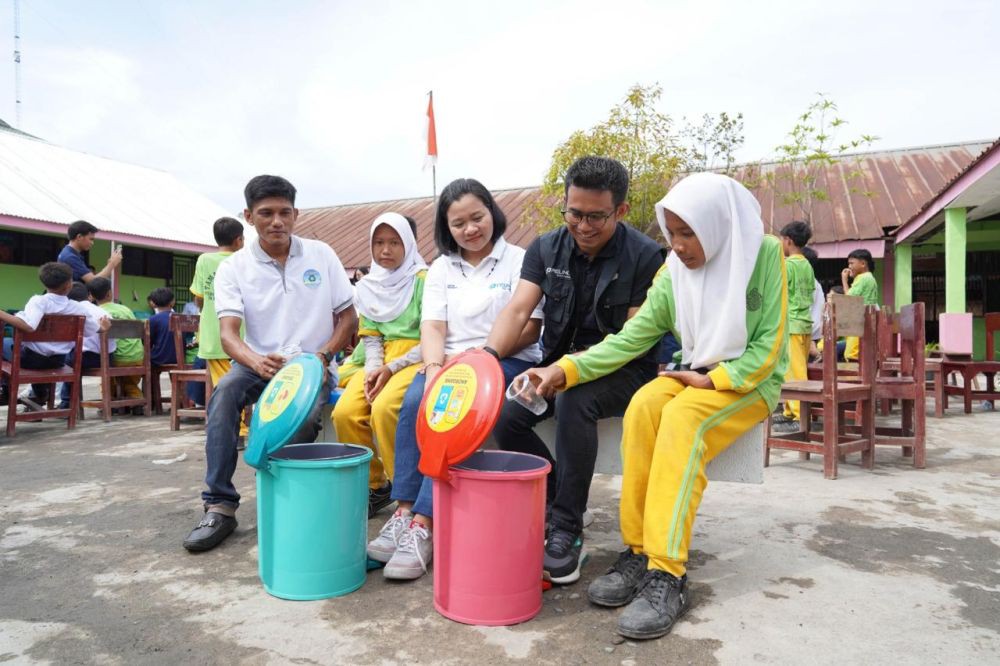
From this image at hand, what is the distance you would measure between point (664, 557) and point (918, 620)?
75 cm

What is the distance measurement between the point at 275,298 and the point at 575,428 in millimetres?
1610

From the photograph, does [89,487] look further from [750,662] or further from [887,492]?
[887,492]

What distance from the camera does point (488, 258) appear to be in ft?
9.73

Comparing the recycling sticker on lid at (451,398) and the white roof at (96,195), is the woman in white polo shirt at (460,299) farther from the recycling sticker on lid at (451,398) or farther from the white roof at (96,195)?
the white roof at (96,195)


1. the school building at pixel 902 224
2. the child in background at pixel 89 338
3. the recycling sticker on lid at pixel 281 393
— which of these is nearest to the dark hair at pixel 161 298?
the child in background at pixel 89 338

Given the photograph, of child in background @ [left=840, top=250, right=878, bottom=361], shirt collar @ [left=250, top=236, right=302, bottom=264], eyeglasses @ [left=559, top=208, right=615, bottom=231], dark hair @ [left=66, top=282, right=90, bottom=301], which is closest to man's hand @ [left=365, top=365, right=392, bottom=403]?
shirt collar @ [left=250, top=236, right=302, bottom=264]

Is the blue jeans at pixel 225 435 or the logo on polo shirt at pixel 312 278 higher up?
the logo on polo shirt at pixel 312 278

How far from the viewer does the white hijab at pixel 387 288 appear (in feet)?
10.7

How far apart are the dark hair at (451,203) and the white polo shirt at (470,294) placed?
0.15 ft

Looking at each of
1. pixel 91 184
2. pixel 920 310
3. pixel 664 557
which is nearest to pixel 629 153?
pixel 920 310

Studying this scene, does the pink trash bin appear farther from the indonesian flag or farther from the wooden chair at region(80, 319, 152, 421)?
the indonesian flag

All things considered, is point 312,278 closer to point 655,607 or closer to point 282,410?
point 282,410

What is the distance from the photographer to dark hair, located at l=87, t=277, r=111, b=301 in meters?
7.05

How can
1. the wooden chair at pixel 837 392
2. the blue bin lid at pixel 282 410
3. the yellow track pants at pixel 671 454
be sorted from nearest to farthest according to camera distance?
the yellow track pants at pixel 671 454
the blue bin lid at pixel 282 410
the wooden chair at pixel 837 392
